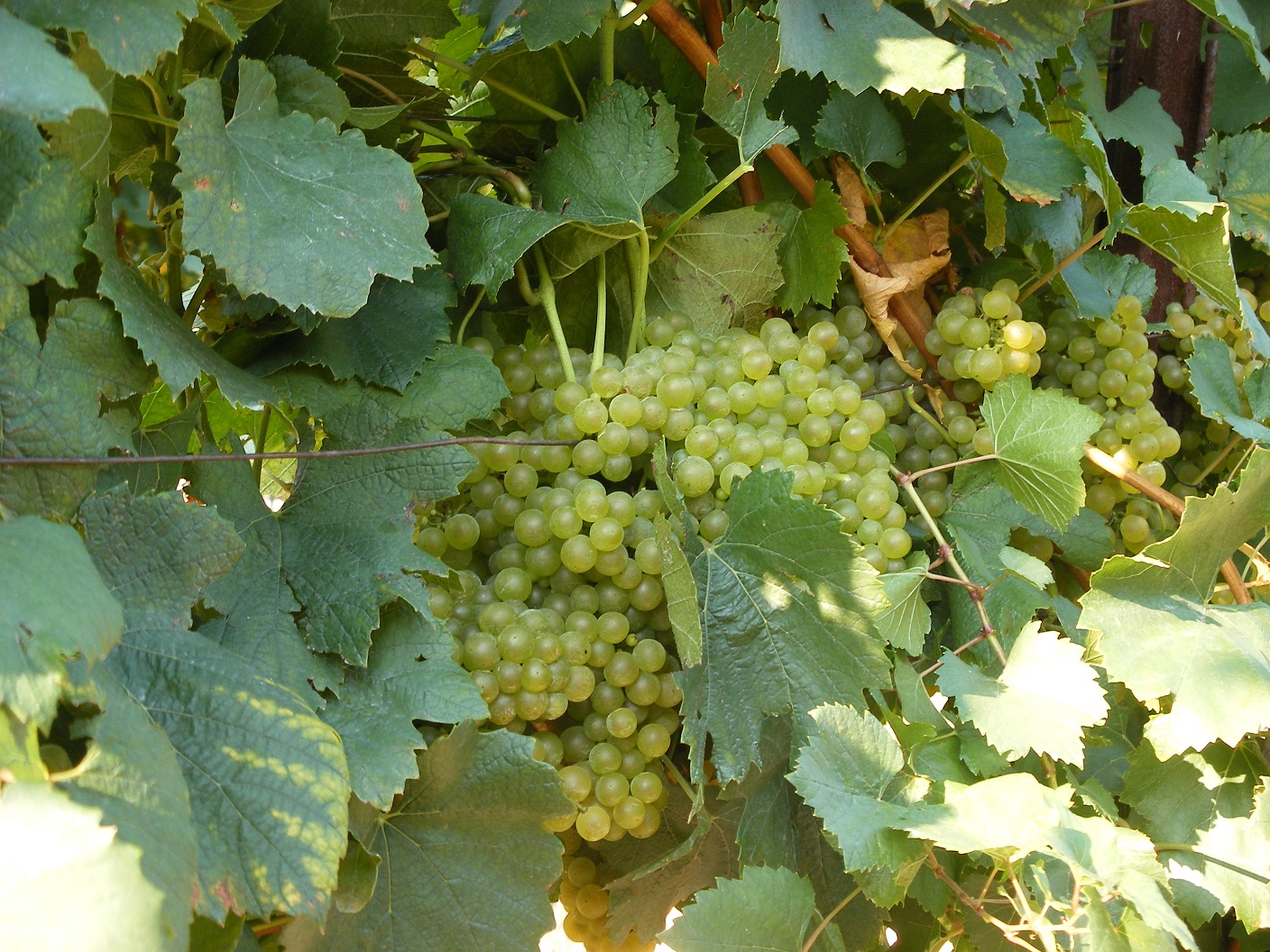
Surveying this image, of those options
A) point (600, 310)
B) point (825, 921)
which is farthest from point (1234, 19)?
point (825, 921)

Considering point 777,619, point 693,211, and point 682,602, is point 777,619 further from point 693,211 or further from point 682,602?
point 693,211

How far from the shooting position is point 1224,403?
0.95 meters

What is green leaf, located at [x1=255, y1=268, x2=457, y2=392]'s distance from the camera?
72 cm

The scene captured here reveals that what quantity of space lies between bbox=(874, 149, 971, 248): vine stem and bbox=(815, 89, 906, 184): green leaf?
49 mm

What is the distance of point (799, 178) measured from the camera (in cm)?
90

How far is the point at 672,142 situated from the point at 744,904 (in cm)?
59

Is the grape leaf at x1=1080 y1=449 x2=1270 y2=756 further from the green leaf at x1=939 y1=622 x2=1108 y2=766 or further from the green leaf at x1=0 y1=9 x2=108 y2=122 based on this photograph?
the green leaf at x1=0 y1=9 x2=108 y2=122

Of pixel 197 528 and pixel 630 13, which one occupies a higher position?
pixel 630 13

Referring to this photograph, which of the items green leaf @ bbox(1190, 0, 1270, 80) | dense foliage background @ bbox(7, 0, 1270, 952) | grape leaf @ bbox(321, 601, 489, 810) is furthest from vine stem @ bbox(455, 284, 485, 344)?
green leaf @ bbox(1190, 0, 1270, 80)

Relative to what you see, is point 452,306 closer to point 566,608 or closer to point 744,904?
point 566,608

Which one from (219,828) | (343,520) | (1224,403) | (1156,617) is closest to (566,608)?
(343,520)

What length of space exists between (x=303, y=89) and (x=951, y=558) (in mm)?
627

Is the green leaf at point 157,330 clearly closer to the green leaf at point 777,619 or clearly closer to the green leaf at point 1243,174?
the green leaf at point 777,619

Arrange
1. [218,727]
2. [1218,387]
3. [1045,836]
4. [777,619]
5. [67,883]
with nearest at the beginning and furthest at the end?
[67,883] → [218,727] → [1045,836] → [777,619] → [1218,387]
